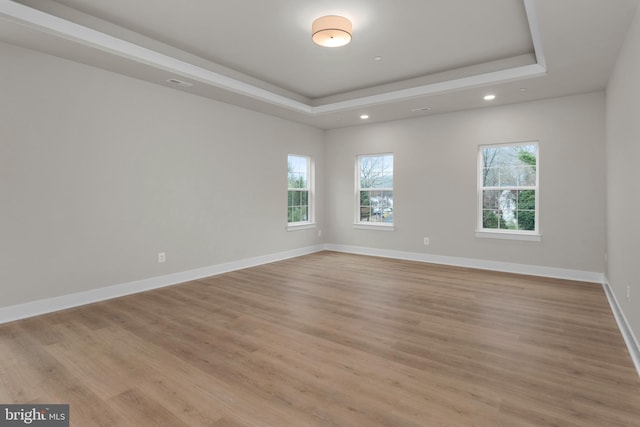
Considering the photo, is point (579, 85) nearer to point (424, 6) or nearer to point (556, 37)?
point (556, 37)

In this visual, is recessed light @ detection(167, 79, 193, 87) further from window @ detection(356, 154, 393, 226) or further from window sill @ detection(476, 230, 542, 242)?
window sill @ detection(476, 230, 542, 242)

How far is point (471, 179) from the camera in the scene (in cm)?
553

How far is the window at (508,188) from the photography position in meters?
5.10

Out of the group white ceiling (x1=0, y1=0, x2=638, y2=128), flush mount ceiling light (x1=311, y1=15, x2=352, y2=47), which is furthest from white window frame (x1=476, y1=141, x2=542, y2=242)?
flush mount ceiling light (x1=311, y1=15, x2=352, y2=47)

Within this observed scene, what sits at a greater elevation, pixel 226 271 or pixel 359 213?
pixel 359 213

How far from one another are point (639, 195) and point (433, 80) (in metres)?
2.95

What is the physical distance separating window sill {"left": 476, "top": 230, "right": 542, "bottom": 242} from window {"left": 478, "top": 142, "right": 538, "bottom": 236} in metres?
0.04

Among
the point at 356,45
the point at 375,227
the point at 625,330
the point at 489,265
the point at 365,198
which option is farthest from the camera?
the point at 365,198

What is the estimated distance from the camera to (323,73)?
15.4 feet

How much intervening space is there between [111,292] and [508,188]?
18.8ft

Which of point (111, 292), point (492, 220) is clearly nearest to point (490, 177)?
point (492, 220)

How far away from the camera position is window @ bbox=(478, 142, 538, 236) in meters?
5.10

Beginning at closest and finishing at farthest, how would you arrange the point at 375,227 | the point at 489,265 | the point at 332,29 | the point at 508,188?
the point at 332,29, the point at 508,188, the point at 489,265, the point at 375,227

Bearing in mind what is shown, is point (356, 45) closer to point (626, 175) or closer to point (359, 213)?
point (626, 175)
